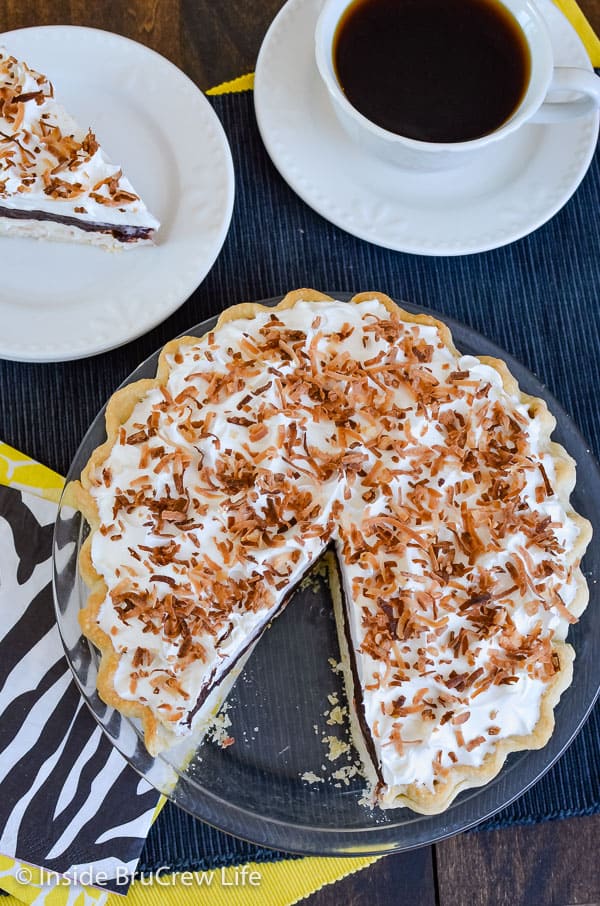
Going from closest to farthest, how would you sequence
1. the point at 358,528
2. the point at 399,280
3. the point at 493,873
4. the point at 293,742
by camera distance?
the point at 358,528 < the point at 293,742 < the point at 493,873 < the point at 399,280

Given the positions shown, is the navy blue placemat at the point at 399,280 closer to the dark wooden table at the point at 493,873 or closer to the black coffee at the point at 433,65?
the black coffee at the point at 433,65

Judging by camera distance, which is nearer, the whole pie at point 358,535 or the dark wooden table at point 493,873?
the whole pie at point 358,535

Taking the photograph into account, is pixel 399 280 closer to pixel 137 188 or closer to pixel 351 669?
pixel 137 188

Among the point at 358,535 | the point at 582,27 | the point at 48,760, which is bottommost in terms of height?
the point at 48,760

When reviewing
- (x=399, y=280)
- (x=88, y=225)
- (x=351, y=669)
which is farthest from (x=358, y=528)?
(x=88, y=225)

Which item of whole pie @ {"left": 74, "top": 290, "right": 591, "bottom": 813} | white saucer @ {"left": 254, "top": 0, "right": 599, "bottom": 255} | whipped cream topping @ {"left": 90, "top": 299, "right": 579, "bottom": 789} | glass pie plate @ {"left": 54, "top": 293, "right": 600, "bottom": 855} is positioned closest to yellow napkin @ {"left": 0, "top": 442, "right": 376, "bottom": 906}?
glass pie plate @ {"left": 54, "top": 293, "right": 600, "bottom": 855}

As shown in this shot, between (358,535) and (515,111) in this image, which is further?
(515,111)

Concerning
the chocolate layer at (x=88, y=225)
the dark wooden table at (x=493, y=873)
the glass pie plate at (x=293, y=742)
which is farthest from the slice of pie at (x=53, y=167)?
the dark wooden table at (x=493, y=873)
